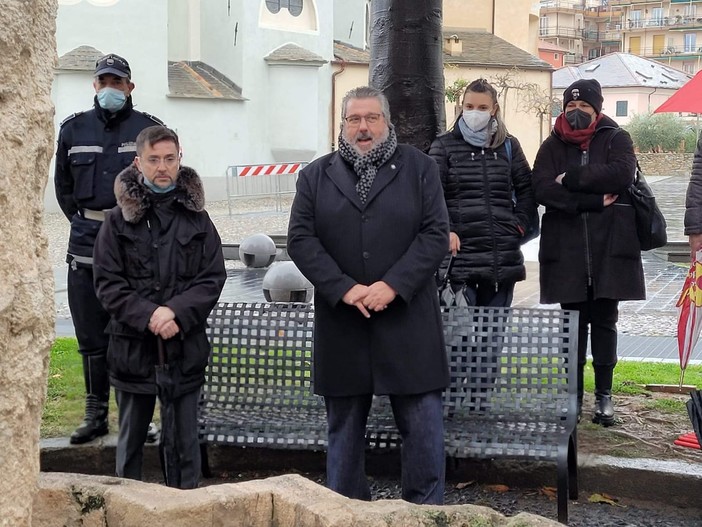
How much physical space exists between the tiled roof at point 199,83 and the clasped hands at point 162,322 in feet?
86.6

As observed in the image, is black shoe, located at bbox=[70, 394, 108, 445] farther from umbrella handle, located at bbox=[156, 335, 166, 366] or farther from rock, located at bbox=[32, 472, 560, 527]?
rock, located at bbox=[32, 472, 560, 527]

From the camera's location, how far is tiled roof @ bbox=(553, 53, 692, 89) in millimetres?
68000

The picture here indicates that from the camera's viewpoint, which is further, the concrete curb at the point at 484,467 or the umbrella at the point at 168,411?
the concrete curb at the point at 484,467

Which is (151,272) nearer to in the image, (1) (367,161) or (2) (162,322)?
(2) (162,322)

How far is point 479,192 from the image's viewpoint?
17.5ft

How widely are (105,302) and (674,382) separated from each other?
162 inches

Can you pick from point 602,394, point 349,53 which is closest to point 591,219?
point 602,394

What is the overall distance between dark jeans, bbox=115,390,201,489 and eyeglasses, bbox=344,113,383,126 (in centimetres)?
135

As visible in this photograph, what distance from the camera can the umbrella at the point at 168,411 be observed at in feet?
14.1

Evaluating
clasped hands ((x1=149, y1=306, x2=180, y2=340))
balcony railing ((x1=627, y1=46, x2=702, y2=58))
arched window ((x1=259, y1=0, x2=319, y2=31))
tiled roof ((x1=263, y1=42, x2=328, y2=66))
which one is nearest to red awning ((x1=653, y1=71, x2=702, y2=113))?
clasped hands ((x1=149, y1=306, x2=180, y2=340))

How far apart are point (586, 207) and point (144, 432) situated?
2.59 m

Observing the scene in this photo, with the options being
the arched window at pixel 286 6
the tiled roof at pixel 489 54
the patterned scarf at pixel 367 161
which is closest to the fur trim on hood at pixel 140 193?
the patterned scarf at pixel 367 161

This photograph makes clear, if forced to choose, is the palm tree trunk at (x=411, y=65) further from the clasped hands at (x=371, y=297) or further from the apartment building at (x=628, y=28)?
the apartment building at (x=628, y=28)

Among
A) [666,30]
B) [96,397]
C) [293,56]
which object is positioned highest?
[666,30]
